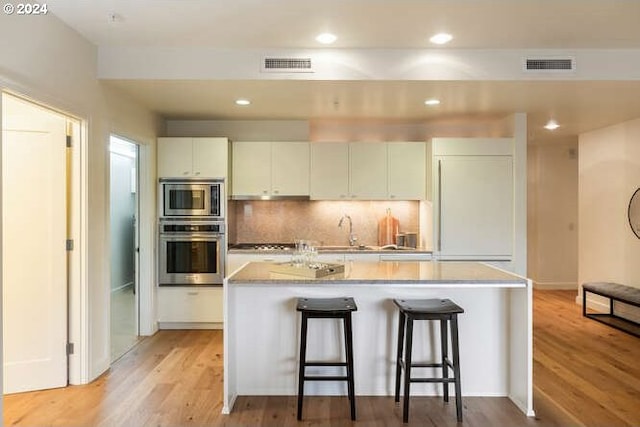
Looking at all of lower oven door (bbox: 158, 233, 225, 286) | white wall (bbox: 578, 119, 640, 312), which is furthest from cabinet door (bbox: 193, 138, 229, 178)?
white wall (bbox: 578, 119, 640, 312)

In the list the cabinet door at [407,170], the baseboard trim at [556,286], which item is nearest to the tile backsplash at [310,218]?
the cabinet door at [407,170]

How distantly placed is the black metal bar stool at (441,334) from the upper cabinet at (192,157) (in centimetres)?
279

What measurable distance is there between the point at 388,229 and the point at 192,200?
93.7 inches

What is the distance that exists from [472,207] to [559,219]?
337 cm

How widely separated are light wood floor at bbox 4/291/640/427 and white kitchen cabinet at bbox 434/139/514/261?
1297 mm

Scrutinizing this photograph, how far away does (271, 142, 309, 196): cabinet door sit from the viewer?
5258mm

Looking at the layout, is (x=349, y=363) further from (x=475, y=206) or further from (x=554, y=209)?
(x=554, y=209)

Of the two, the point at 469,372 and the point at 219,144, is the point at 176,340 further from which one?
the point at 469,372

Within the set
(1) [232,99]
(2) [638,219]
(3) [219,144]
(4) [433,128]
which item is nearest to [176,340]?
(3) [219,144]

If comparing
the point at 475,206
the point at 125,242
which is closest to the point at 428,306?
the point at 475,206

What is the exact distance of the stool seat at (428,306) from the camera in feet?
9.37

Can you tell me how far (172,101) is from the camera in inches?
174

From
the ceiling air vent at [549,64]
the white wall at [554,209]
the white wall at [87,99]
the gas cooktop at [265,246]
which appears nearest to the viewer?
the white wall at [87,99]

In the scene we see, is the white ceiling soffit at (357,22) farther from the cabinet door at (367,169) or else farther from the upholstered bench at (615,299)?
the upholstered bench at (615,299)
